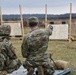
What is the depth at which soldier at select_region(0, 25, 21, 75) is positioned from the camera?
7895mm

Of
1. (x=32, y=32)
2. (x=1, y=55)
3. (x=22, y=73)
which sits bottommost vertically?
(x=22, y=73)

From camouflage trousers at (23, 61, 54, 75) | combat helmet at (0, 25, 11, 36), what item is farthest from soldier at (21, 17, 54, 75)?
combat helmet at (0, 25, 11, 36)

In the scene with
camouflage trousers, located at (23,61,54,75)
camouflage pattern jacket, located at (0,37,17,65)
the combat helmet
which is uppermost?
the combat helmet

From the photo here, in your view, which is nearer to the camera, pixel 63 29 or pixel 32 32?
pixel 32 32

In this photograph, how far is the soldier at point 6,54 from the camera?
25.9ft

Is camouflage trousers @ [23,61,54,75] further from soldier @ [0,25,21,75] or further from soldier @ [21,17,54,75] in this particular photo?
soldier @ [0,25,21,75]

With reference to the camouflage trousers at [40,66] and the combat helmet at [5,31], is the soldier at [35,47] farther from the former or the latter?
the combat helmet at [5,31]

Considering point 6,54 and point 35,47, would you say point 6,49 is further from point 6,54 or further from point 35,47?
point 35,47

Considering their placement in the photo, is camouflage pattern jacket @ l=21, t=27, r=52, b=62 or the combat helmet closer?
camouflage pattern jacket @ l=21, t=27, r=52, b=62

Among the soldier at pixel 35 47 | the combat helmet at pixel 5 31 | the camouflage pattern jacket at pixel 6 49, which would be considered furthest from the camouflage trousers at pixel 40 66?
the combat helmet at pixel 5 31

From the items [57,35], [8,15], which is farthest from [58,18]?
[57,35]

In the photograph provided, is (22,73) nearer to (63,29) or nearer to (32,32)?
(32,32)

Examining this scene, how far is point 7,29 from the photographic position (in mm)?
8070

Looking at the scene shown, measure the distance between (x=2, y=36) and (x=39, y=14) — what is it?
Result: 18235 mm
